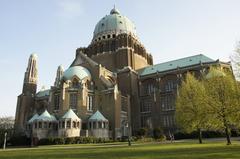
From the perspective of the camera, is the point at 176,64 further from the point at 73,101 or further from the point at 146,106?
the point at 73,101

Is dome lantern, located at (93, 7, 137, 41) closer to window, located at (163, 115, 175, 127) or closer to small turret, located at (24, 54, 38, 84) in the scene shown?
small turret, located at (24, 54, 38, 84)

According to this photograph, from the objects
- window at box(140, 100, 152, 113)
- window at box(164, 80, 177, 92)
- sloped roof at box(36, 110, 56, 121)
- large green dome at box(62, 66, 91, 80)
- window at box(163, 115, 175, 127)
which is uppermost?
large green dome at box(62, 66, 91, 80)

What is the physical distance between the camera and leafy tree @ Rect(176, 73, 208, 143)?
1236 inches

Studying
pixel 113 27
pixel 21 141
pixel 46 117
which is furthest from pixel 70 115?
pixel 113 27

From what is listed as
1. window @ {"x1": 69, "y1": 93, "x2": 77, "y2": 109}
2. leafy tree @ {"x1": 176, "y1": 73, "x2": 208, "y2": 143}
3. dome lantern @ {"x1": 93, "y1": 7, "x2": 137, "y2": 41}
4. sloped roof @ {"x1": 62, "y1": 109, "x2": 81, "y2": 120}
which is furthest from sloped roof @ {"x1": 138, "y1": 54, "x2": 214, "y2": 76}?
leafy tree @ {"x1": 176, "y1": 73, "x2": 208, "y2": 143}

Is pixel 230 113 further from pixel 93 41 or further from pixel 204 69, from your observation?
pixel 93 41

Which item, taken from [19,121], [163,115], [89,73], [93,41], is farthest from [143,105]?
[19,121]

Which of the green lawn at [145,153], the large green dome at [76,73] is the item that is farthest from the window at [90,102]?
the green lawn at [145,153]

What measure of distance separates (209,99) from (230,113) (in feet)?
9.38

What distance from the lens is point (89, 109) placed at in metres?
59.8

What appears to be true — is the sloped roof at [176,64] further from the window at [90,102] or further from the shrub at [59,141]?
the shrub at [59,141]

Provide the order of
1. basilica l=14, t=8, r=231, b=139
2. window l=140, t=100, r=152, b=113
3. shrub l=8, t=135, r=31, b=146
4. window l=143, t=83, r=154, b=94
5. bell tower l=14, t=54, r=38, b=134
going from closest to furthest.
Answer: shrub l=8, t=135, r=31, b=146
basilica l=14, t=8, r=231, b=139
window l=140, t=100, r=152, b=113
window l=143, t=83, r=154, b=94
bell tower l=14, t=54, r=38, b=134

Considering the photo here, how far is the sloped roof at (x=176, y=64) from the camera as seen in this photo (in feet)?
219

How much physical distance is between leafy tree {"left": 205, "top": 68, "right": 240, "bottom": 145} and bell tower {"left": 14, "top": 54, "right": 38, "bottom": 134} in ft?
194
